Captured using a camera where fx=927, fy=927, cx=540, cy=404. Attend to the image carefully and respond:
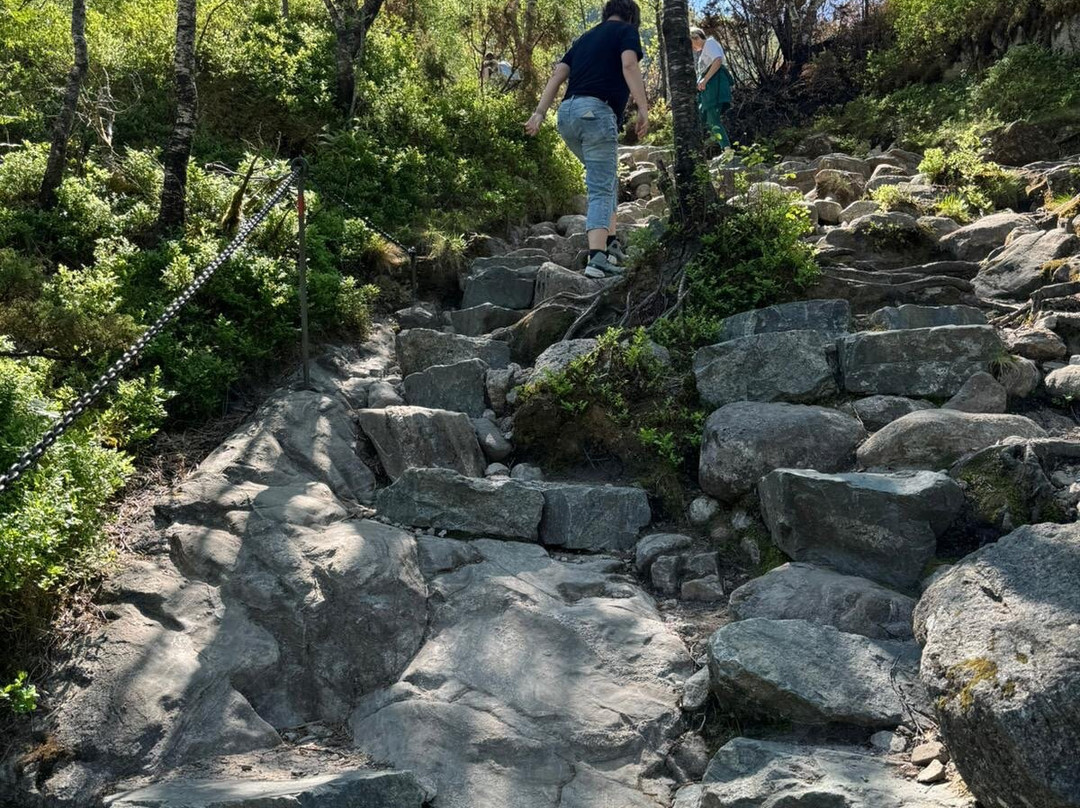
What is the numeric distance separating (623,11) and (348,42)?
542 centimetres

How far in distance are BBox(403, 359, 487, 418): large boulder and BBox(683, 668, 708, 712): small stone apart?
3.32 meters

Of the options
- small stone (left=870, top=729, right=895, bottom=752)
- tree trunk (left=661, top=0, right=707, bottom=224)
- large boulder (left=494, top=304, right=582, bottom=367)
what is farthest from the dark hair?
small stone (left=870, top=729, right=895, bottom=752)

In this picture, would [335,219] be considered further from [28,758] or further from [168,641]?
[28,758]

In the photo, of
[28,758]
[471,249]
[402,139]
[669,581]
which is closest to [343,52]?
[402,139]

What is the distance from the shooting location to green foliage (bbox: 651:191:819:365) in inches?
279

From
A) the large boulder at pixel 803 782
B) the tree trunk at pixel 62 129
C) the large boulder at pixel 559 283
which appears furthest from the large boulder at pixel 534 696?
the tree trunk at pixel 62 129

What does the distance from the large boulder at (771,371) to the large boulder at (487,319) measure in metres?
2.80

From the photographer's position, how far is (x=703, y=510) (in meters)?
5.65

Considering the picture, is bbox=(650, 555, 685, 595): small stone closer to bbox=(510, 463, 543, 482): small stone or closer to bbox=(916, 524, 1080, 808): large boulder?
bbox=(510, 463, 543, 482): small stone

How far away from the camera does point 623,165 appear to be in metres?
16.5

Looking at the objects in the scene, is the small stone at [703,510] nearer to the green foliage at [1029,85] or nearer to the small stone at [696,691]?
the small stone at [696,691]

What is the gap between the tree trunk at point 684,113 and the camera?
7902 mm

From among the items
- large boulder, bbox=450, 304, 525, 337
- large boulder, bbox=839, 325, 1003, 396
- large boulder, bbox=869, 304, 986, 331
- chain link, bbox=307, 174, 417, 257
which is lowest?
large boulder, bbox=839, 325, 1003, 396

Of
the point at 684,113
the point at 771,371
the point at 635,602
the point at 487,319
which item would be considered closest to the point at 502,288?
the point at 487,319
